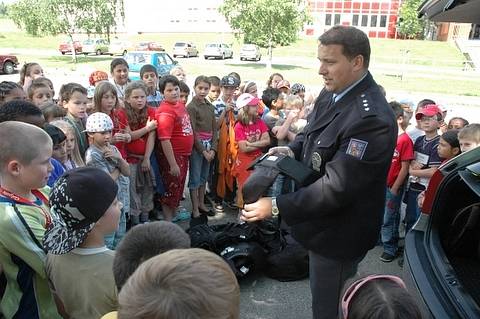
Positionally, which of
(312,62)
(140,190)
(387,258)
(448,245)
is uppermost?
(448,245)

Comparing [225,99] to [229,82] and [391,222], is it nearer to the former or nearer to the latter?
[229,82]

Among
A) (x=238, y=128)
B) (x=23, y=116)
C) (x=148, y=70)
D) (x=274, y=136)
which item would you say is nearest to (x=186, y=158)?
(x=238, y=128)

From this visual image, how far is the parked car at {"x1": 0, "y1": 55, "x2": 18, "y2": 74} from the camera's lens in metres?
20.4

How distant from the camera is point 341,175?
2.06 m

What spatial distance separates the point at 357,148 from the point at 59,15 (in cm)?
3133

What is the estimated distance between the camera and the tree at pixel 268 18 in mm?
27453

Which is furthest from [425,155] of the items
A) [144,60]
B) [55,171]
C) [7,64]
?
[7,64]

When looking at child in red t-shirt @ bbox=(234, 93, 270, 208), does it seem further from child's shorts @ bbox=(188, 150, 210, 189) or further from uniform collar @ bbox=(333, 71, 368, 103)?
uniform collar @ bbox=(333, 71, 368, 103)

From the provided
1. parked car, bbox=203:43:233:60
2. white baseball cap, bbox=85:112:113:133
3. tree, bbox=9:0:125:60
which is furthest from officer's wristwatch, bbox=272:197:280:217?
parked car, bbox=203:43:233:60

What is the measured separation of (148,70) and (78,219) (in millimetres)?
4441

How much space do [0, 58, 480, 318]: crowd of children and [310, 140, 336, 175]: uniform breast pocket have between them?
248 millimetres

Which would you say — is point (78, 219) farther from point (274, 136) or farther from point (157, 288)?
point (274, 136)

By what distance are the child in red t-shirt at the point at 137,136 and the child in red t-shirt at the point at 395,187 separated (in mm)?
2507

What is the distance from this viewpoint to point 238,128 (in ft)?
16.0
